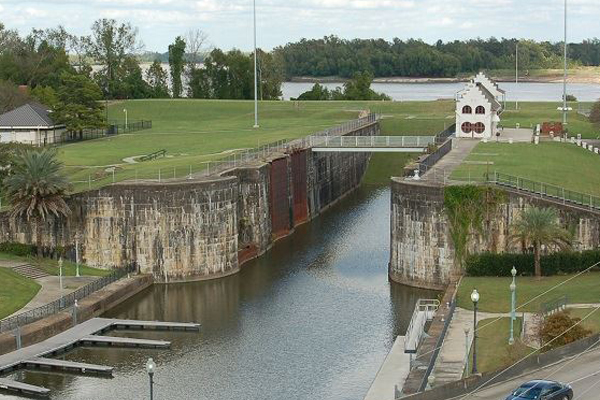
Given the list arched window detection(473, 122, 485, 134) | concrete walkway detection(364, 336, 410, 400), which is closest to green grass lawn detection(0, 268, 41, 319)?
concrete walkway detection(364, 336, 410, 400)

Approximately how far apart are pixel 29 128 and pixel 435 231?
5667 cm

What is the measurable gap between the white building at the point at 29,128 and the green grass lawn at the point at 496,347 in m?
67.0

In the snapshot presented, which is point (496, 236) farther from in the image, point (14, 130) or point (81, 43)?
point (81, 43)

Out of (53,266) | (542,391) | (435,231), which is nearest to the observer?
(542,391)

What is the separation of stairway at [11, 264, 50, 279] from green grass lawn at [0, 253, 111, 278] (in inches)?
21.0

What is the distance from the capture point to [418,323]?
5597 cm

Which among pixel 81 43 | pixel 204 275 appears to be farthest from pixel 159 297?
pixel 81 43

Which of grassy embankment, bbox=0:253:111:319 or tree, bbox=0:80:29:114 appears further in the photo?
tree, bbox=0:80:29:114

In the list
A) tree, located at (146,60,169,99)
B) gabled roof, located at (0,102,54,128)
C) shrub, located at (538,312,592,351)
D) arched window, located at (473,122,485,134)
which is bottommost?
shrub, located at (538,312,592,351)

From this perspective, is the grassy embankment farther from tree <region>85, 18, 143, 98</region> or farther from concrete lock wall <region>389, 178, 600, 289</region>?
tree <region>85, 18, 143, 98</region>

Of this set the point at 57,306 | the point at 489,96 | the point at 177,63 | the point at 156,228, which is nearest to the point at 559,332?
the point at 57,306

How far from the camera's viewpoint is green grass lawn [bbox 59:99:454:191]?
88.6m

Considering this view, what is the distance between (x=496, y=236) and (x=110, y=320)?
74.8ft

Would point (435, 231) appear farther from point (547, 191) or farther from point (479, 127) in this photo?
point (479, 127)
